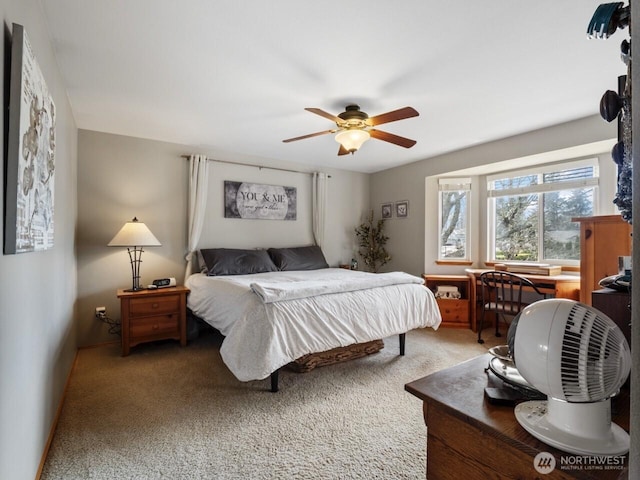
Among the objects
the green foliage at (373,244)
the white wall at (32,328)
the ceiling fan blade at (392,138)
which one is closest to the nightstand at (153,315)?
the white wall at (32,328)

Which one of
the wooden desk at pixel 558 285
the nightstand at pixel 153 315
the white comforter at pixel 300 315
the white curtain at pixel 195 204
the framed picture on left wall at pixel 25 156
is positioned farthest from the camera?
the white curtain at pixel 195 204

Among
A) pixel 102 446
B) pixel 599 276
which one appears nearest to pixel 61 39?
pixel 102 446

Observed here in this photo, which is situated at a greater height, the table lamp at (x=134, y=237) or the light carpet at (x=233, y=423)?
the table lamp at (x=134, y=237)

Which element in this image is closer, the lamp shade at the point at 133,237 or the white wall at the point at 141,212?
the lamp shade at the point at 133,237

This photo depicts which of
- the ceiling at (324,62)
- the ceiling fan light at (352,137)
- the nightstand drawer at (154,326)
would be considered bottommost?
the nightstand drawer at (154,326)

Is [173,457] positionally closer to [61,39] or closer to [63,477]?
[63,477]

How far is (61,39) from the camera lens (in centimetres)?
187

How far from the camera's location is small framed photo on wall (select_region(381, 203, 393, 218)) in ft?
17.0

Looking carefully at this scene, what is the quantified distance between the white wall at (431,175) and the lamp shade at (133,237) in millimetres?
3489

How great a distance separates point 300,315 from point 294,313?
0.05 meters

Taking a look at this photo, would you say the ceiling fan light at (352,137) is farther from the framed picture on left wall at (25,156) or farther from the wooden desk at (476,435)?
the wooden desk at (476,435)

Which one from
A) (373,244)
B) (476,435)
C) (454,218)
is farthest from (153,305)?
(454,218)

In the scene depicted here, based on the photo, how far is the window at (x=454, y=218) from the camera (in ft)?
14.9

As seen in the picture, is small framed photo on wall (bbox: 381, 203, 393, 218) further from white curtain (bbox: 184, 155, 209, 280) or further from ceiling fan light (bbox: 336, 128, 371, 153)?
white curtain (bbox: 184, 155, 209, 280)
